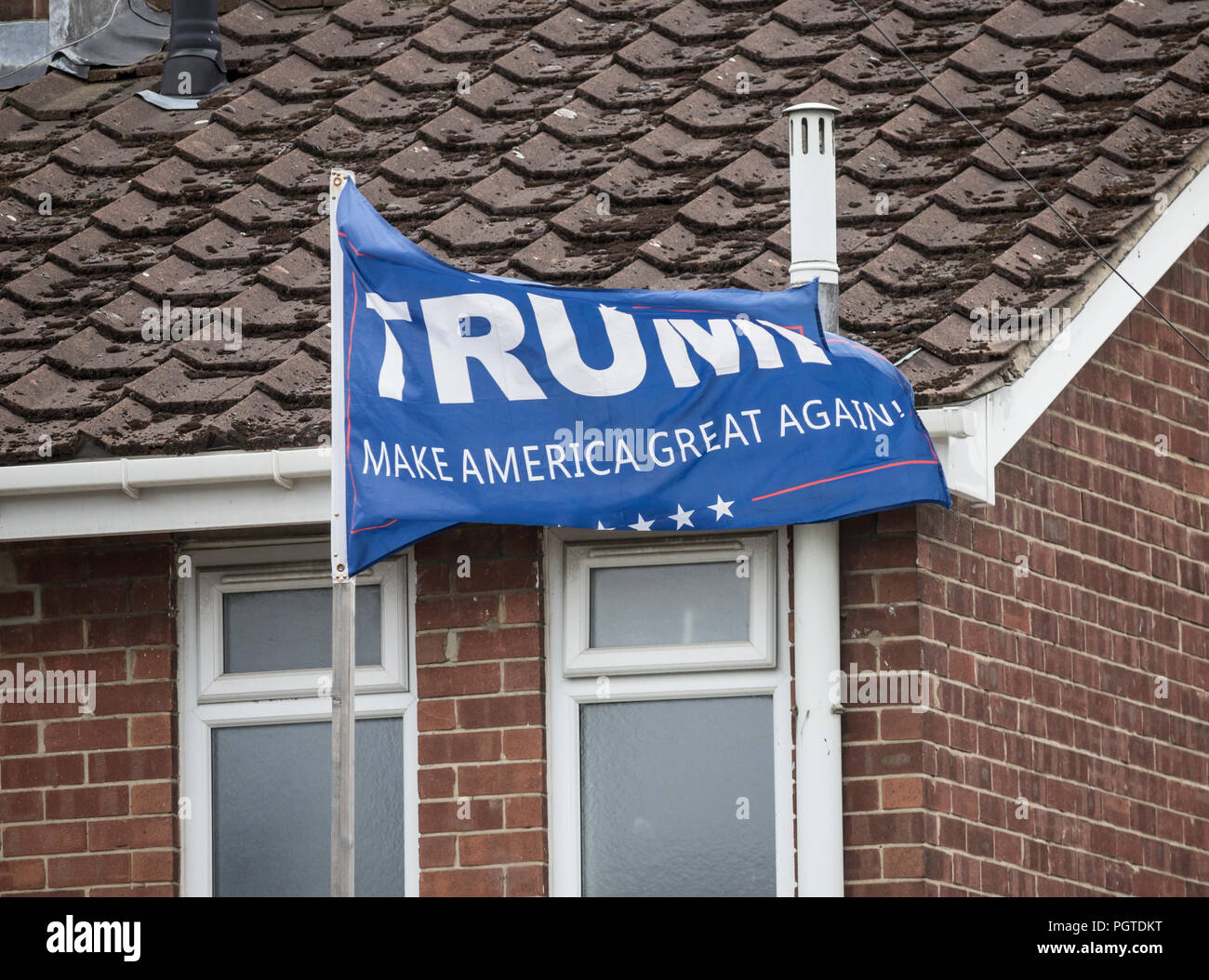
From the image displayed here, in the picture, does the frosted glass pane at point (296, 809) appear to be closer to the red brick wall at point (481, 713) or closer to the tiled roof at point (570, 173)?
the red brick wall at point (481, 713)

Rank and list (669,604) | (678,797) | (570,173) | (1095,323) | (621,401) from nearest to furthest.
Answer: (621,401), (678,797), (669,604), (1095,323), (570,173)

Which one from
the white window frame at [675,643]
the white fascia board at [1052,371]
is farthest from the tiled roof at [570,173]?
the white window frame at [675,643]

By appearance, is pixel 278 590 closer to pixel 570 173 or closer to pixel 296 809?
pixel 296 809

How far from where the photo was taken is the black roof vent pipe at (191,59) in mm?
10438

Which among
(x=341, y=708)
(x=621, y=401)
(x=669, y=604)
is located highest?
(x=621, y=401)

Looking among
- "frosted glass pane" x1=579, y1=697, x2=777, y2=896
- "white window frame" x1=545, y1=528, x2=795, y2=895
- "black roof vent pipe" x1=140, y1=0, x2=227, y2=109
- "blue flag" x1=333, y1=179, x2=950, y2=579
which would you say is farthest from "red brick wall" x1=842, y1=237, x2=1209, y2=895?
"black roof vent pipe" x1=140, y1=0, x2=227, y2=109

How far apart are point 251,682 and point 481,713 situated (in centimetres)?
84

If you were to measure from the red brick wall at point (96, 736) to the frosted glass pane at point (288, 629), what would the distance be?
0.70 feet

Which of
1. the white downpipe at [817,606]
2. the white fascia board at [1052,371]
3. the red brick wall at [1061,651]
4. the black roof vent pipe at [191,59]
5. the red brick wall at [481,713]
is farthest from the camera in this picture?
the black roof vent pipe at [191,59]

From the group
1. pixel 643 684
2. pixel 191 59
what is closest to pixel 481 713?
pixel 643 684

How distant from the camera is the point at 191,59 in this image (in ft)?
34.3

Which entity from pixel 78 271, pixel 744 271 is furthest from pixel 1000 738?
pixel 78 271

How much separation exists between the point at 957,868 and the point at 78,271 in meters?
3.90

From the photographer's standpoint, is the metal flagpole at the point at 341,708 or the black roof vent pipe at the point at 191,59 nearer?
the metal flagpole at the point at 341,708
